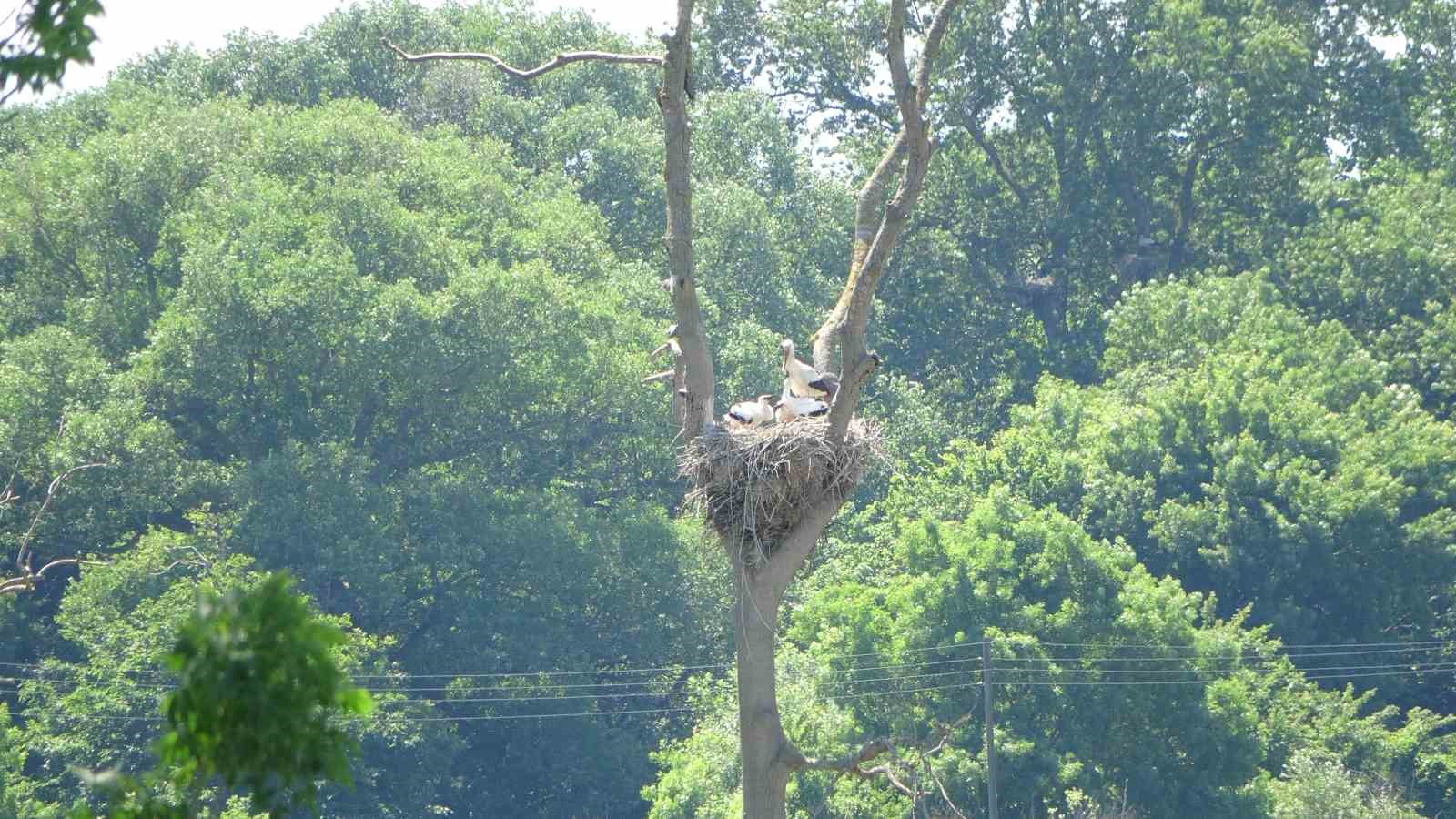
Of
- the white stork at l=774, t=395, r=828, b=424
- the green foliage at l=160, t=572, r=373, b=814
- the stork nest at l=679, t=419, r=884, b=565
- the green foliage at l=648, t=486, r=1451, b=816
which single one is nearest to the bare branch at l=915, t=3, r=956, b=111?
the stork nest at l=679, t=419, r=884, b=565

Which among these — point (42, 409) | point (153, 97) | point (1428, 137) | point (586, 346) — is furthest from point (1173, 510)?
point (153, 97)

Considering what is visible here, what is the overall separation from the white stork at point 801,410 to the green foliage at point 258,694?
7014 millimetres

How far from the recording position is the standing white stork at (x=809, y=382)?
11.7 metres

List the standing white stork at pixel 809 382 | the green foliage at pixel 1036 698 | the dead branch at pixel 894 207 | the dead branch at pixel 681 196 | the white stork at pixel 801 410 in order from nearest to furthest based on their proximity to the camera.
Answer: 1. the dead branch at pixel 894 207
2. the dead branch at pixel 681 196
3. the standing white stork at pixel 809 382
4. the white stork at pixel 801 410
5. the green foliage at pixel 1036 698

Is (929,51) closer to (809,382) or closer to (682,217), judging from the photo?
(682,217)

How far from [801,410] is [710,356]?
4.33 ft

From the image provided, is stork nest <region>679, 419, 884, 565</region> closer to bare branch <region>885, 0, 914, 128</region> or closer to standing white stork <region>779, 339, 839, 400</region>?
standing white stork <region>779, 339, 839, 400</region>

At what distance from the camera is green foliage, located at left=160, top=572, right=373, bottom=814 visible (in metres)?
4.91

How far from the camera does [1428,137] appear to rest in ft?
164

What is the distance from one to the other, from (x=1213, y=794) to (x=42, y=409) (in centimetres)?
2056

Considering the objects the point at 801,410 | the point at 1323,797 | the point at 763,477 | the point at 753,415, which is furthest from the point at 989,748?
the point at 763,477

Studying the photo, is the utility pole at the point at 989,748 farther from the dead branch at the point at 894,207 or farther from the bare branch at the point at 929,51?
the bare branch at the point at 929,51

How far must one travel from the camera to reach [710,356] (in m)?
10.9

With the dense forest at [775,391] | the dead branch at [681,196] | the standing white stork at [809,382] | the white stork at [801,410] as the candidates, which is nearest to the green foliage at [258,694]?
the dead branch at [681,196]
